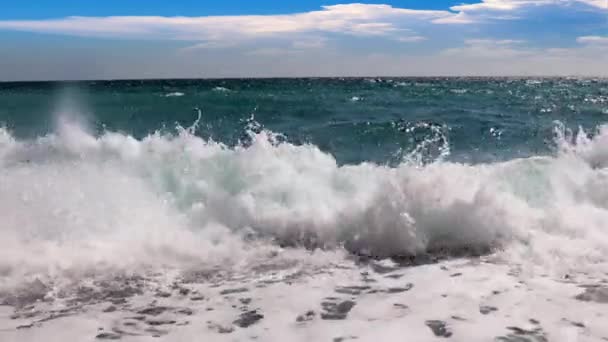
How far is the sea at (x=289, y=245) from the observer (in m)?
5.12

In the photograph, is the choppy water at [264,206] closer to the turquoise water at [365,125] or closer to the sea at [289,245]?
the sea at [289,245]

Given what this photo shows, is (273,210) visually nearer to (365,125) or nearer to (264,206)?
(264,206)

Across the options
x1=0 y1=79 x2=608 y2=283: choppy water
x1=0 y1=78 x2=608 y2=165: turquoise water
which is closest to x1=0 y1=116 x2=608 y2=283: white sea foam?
x1=0 y1=79 x2=608 y2=283: choppy water

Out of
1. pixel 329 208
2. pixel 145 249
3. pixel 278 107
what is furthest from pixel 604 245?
pixel 278 107

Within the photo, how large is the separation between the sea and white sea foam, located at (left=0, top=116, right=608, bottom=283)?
3 cm

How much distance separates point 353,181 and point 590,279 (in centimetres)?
410

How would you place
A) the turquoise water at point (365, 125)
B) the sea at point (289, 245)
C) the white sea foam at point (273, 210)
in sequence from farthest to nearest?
1. the turquoise water at point (365, 125)
2. the white sea foam at point (273, 210)
3. the sea at point (289, 245)

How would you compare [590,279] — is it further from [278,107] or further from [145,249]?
[278,107]

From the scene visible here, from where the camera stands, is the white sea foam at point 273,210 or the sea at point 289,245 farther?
the white sea foam at point 273,210

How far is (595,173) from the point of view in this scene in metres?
9.51

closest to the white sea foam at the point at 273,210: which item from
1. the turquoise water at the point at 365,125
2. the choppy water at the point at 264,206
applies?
the choppy water at the point at 264,206

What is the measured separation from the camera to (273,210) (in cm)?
828

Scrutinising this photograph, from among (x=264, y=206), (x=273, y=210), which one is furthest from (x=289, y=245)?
(x=264, y=206)

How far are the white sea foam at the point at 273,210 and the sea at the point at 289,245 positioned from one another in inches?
1.1
